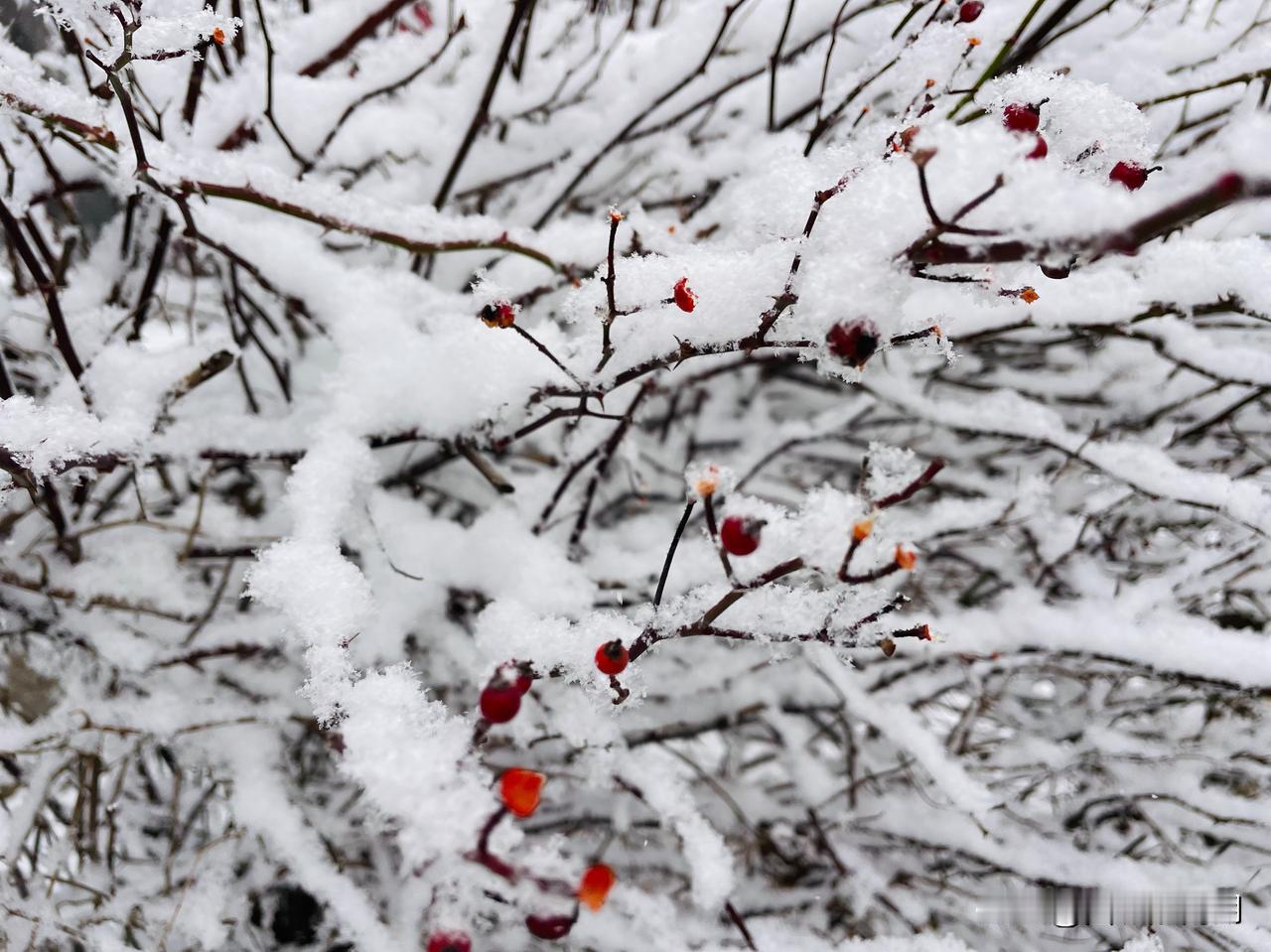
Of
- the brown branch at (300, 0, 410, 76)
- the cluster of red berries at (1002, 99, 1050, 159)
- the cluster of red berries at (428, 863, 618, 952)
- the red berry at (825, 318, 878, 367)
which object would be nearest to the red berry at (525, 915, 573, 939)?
the cluster of red berries at (428, 863, 618, 952)

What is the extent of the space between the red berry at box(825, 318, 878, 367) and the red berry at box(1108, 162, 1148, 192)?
1.00 feet

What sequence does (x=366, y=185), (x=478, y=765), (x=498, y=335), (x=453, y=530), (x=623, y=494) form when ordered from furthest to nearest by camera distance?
(x=623, y=494)
(x=366, y=185)
(x=453, y=530)
(x=498, y=335)
(x=478, y=765)

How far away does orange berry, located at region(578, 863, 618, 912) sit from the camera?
0.44m

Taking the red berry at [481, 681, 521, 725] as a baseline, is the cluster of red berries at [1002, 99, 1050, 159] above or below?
above

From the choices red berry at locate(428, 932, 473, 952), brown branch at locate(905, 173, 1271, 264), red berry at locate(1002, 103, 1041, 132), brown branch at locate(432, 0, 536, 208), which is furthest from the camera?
brown branch at locate(432, 0, 536, 208)

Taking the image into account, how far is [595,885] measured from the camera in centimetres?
45

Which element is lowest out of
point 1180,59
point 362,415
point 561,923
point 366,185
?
point 561,923

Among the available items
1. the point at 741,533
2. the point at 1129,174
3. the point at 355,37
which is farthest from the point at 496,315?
the point at 355,37

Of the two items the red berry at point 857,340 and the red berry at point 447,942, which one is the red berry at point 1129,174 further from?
the red berry at point 447,942

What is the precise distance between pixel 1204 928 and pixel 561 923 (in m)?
1.41

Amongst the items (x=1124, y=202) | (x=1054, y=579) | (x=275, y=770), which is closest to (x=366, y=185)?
(x=275, y=770)

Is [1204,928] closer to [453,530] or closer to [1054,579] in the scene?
[1054,579]

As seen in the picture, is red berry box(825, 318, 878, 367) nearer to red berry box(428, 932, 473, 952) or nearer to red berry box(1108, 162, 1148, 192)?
red berry box(1108, 162, 1148, 192)

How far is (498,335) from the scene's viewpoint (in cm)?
102
